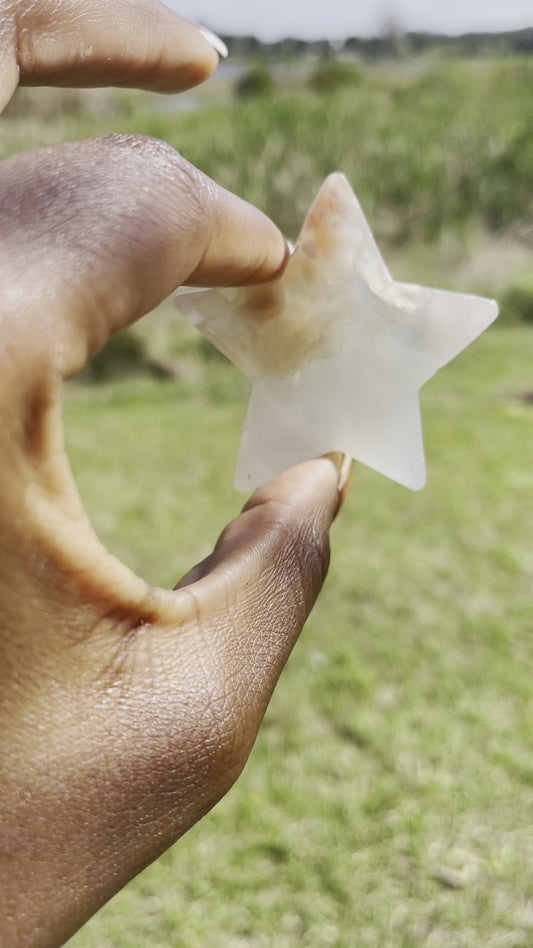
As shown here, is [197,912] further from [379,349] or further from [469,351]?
[469,351]

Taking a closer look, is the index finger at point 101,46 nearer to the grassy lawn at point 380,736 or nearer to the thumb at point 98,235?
the thumb at point 98,235

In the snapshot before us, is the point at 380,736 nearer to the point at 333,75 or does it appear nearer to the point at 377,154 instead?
the point at 377,154

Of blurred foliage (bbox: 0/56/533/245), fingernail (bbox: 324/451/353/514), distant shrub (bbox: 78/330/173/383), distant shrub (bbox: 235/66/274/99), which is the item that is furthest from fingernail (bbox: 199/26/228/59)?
distant shrub (bbox: 235/66/274/99)

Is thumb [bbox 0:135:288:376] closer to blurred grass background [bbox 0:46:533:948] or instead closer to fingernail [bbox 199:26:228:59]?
fingernail [bbox 199:26:228:59]

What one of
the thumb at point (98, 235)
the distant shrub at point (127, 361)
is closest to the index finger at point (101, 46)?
the thumb at point (98, 235)

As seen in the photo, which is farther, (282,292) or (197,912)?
(197,912)

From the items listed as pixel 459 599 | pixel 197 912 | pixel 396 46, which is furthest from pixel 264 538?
pixel 396 46
